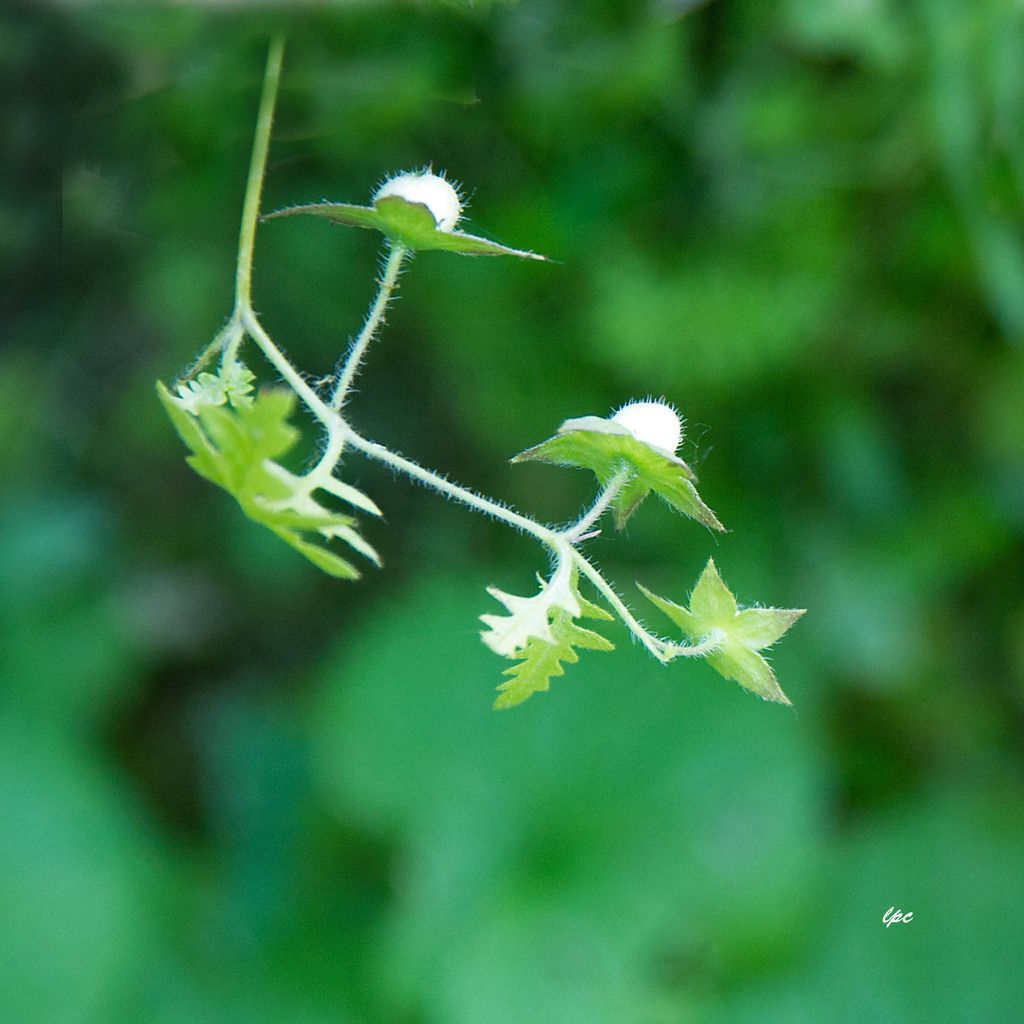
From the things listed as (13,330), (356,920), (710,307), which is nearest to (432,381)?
(710,307)

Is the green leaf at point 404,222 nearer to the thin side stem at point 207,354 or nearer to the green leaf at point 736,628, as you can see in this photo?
the thin side stem at point 207,354

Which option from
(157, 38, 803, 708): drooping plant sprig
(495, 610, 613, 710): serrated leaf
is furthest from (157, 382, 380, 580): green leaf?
(495, 610, 613, 710): serrated leaf

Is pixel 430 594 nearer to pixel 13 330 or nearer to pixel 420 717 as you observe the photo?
pixel 420 717

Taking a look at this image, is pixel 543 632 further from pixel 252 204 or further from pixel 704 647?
pixel 252 204

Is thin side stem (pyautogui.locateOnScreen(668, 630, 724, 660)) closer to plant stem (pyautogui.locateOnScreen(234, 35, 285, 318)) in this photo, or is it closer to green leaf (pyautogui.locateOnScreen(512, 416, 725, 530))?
green leaf (pyautogui.locateOnScreen(512, 416, 725, 530))

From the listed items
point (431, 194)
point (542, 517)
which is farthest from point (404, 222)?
point (542, 517)

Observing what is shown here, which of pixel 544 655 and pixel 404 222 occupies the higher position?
pixel 404 222
